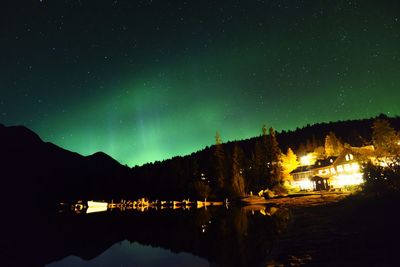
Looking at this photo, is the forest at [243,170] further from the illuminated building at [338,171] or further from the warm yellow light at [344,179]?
the warm yellow light at [344,179]

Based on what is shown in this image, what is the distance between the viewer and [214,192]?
10188 centimetres

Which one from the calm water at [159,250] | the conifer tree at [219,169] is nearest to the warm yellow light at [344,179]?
the conifer tree at [219,169]

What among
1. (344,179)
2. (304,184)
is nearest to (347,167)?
(344,179)

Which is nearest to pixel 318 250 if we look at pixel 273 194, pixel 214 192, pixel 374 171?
pixel 374 171

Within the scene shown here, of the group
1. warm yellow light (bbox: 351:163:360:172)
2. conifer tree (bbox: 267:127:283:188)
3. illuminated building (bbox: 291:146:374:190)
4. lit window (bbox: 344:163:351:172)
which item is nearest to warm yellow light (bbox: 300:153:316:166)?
illuminated building (bbox: 291:146:374:190)

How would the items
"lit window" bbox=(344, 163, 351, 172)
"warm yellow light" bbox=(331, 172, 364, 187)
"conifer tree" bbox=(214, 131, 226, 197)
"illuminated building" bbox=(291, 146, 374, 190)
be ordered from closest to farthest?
"warm yellow light" bbox=(331, 172, 364, 187) < "illuminated building" bbox=(291, 146, 374, 190) < "lit window" bbox=(344, 163, 351, 172) < "conifer tree" bbox=(214, 131, 226, 197)

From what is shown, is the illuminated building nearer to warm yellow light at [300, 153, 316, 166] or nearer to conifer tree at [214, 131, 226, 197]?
Answer: warm yellow light at [300, 153, 316, 166]

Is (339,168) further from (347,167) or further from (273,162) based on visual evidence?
(273,162)

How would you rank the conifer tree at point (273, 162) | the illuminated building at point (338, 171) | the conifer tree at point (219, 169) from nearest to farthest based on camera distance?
the illuminated building at point (338, 171), the conifer tree at point (273, 162), the conifer tree at point (219, 169)

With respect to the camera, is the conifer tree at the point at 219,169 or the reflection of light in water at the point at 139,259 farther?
the conifer tree at the point at 219,169

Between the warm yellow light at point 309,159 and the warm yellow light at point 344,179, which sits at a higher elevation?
the warm yellow light at point 309,159

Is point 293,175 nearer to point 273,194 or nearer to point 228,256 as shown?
point 273,194

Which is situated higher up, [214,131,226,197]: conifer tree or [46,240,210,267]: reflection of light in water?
[214,131,226,197]: conifer tree

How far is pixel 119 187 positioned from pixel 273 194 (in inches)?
4448
